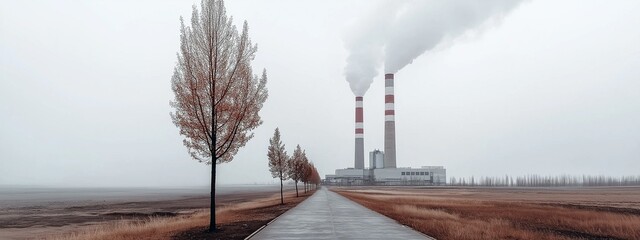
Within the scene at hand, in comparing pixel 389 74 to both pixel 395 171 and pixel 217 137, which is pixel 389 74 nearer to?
pixel 395 171

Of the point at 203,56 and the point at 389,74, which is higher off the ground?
the point at 389,74

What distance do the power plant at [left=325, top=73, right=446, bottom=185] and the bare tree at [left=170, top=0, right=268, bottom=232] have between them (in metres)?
95.8

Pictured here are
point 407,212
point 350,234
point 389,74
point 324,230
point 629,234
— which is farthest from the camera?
point 389,74

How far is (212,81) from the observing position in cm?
1923

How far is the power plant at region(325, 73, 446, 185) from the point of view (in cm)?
12162

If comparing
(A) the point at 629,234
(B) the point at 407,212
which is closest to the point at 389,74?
(B) the point at 407,212

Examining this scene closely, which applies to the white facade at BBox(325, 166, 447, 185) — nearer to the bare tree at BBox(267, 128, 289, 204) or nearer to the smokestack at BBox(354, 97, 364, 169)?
the smokestack at BBox(354, 97, 364, 169)

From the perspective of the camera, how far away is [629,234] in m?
22.2

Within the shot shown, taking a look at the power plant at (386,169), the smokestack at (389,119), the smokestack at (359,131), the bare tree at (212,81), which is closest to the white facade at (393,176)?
the power plant at (386,169)

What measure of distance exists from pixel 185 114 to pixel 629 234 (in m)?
19.8

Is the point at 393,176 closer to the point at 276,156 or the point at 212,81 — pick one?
the point at 276,156

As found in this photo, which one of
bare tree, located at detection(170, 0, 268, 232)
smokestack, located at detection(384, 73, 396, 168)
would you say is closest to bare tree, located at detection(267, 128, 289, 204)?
bare tree, located at detection(170, 0, 268, 232)

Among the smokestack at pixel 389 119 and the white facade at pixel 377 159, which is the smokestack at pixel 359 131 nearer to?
the smokestack at pixel 389 119

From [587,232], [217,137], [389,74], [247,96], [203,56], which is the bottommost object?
[587,232]
